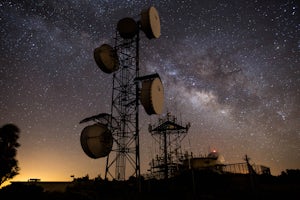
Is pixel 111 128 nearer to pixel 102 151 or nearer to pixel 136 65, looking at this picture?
pixel 102 151

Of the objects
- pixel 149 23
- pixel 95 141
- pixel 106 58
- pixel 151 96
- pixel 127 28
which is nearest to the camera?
pixel 151 96

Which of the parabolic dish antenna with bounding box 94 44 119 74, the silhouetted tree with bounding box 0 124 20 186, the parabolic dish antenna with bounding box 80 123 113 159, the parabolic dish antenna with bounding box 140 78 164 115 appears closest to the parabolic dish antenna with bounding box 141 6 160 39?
the parabolic dish antenna with bounding box 94 44 119 74

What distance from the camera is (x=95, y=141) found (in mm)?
19703

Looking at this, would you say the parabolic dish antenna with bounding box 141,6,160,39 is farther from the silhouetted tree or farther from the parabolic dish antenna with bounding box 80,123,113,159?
the silhouetted tree

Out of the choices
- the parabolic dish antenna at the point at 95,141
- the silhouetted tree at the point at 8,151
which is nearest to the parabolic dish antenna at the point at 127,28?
the parabolic dish antenna at the point at 95,141

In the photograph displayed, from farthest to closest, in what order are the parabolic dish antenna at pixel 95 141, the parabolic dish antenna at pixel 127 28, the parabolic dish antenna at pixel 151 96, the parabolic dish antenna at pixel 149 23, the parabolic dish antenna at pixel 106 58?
the parabolic dish antenna at pixel 127 28, the parabolic dish antenna at pixel 106 58, the parabolic dish antenna at pixel 149 23, the parabolic dish antenna at pixel 95 141, the parabolic dish antenna at pixel 151 96

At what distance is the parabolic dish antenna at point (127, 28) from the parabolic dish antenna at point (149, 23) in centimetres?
132

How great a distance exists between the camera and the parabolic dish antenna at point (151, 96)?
18031 mm

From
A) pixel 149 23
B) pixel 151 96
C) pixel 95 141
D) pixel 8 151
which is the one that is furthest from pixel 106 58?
pixel 8 151

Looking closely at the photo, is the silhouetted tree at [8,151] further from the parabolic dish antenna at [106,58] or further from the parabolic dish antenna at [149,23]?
the parabolic dish antenna at [149,23]

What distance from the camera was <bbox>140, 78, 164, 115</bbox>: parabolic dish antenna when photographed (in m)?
18.0

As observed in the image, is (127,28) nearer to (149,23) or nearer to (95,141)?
(149,23)

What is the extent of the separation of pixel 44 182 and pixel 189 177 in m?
19.8

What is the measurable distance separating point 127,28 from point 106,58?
356 cm
